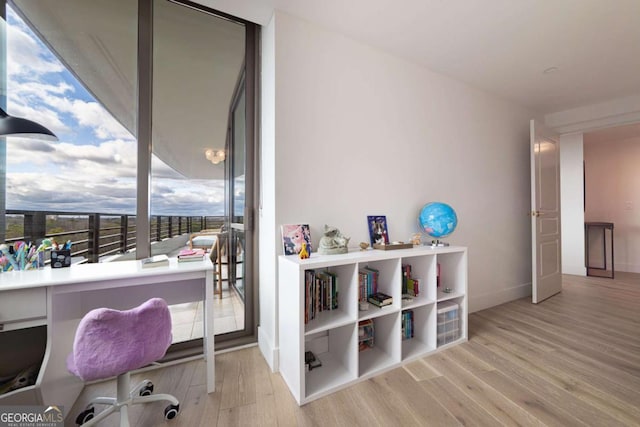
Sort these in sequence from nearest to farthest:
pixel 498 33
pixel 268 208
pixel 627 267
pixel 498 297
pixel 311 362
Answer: pixel 311 362, pixel 268 208, pixel 498 33, pixel 498 297, pixel 627 267

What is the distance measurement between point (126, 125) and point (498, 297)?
397 cm

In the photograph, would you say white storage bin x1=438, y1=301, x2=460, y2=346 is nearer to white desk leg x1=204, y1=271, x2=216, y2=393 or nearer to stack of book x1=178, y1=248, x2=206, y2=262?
white desk leg x1=204, y1=271, x2=216, y2=393

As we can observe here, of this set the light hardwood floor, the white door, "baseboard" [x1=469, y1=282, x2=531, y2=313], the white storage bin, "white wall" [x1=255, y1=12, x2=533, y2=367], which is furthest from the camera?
the white door

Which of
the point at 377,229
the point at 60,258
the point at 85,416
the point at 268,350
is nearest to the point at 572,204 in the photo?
the point at 377,229

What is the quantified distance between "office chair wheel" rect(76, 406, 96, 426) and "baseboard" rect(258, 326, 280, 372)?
3.10ft

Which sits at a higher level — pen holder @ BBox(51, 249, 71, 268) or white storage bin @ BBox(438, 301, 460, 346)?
pen holder @ BBox(51, 249, 71, 268)

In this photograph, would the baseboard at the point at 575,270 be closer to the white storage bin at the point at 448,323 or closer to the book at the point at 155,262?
the white storage bin at the point at 448,323

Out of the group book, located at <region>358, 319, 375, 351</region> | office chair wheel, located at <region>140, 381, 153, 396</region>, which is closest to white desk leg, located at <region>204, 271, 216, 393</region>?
office chair wheel, located at <region>140, 381, 153, 396</region>

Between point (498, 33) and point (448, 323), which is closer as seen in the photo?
point (498, 33)

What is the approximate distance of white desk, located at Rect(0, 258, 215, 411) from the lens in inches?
44.7

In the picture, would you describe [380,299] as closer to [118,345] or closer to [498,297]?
[118,345]

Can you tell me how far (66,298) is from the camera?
1363 mm

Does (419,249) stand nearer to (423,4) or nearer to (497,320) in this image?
(497,320)

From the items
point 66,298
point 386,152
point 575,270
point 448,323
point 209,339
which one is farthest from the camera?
point 575,270
